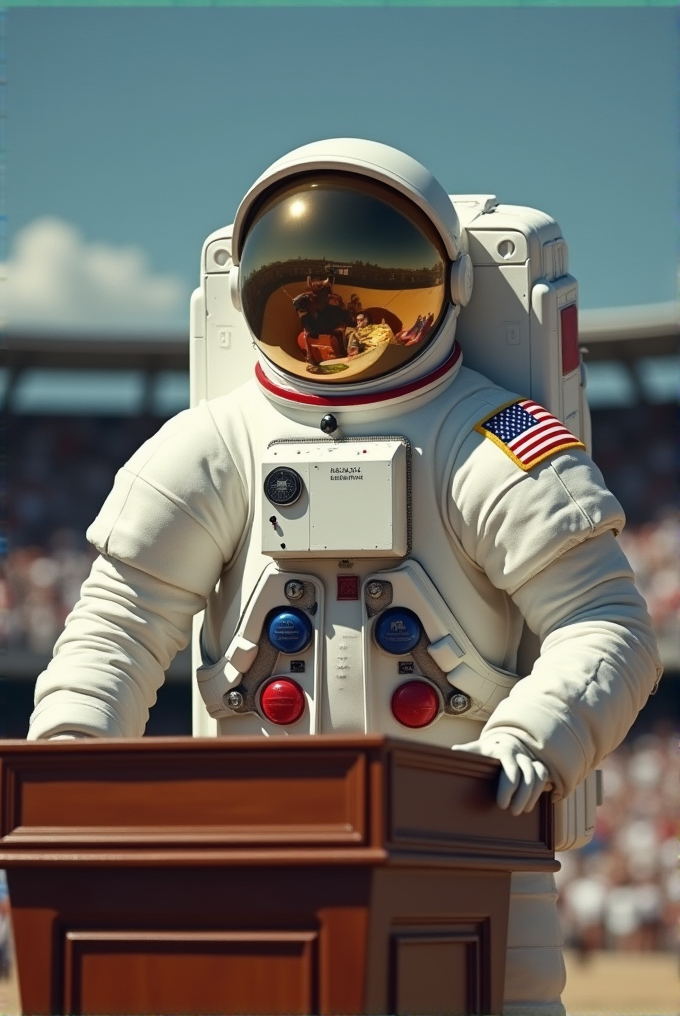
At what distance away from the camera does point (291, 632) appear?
14.2 ft

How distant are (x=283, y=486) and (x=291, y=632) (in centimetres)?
36

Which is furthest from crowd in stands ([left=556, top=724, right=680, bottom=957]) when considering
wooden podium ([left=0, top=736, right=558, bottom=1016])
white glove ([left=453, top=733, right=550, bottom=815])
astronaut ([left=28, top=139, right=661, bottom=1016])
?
wooden podium ([left=0, top=736, right=558, bottom=1016])

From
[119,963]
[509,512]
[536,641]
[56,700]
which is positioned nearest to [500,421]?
[509,512]

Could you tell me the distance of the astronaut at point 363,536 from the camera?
4.24 metres

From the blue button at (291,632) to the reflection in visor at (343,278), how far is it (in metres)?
0.61

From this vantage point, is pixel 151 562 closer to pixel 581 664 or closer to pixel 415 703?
pixel 415 703

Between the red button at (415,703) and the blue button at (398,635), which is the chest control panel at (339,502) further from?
the red button at (415,703)

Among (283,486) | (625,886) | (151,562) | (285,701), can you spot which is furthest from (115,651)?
(625,886)

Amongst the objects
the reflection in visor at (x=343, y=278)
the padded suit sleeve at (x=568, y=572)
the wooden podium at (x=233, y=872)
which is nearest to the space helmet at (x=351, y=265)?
the reflection in visor at (x=343, y=278)

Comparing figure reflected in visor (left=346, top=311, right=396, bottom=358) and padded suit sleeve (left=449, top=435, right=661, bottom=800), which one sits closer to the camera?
padded suit sleeve (left=449, top=435, right=661, bottom=800)

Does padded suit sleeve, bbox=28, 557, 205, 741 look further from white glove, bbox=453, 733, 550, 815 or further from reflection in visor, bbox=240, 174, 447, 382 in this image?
white glove, bbox=453, 733, 550, 815

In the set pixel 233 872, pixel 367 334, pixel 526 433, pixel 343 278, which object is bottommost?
pixel 233 872

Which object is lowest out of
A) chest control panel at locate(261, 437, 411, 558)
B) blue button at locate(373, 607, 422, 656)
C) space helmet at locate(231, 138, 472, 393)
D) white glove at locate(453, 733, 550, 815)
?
white glove at locate(453, 733, 550, 815)

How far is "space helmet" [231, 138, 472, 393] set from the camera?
14.2ft
